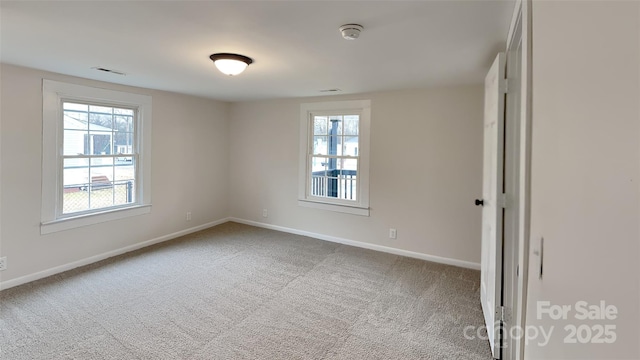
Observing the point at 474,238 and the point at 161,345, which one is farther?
the point at 474,238

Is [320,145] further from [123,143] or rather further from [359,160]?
[123,143]

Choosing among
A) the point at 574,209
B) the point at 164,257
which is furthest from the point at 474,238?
the point at 164,257

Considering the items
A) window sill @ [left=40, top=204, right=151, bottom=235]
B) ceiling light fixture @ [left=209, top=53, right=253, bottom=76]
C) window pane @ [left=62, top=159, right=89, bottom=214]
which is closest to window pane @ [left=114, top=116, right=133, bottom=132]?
window pane @ [left=62, top=159, right=89, bottom=214]

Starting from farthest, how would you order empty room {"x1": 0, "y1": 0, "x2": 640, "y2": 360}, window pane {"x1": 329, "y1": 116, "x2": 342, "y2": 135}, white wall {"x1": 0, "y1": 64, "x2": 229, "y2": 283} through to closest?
1. window pane {"x1": 329, "y1": 116, "x2": 342, "y2": 135}
2. white wall {"x1": 0, "y1": 64, "x2": 229, "y2": 283}
3. empty room {"x1": 0, "y1": 0, "x2": 640, "y2": 360}

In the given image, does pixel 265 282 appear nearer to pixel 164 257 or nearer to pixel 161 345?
pixel 161 345

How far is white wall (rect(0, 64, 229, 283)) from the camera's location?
3104 millimetres

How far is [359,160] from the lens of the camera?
452 centimetres

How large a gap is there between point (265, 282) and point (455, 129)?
2.82 meters

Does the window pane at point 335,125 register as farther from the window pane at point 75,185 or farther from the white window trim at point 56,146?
the window pane at point 75,185

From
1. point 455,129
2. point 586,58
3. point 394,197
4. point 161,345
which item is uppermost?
point 455,129

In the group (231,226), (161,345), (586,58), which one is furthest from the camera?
(231,226)

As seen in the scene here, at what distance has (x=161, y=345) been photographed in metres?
2.26

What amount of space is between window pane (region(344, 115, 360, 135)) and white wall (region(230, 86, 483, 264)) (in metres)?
0.29

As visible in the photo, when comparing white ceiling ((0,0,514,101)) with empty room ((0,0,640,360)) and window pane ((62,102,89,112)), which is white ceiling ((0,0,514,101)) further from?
window pane ((62,102,89,112))
